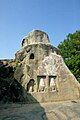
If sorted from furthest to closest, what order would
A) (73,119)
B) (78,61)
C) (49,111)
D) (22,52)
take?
(78,61)
(22,52)
(49,111)
(73,119)

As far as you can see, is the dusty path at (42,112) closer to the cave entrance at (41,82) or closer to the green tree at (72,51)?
the cave entrance at (41,82)

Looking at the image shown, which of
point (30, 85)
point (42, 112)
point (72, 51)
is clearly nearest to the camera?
point (42, 112)

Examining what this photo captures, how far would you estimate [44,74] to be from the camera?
14664 mm

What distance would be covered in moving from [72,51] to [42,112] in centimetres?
1754

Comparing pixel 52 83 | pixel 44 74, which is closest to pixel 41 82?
pixel 44 74

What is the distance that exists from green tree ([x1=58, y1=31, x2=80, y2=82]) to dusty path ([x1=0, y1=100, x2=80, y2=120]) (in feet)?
44.9

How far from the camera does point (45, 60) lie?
15234mm

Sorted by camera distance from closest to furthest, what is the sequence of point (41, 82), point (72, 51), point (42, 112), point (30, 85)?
point (42, 112), point (41, 82), point (30, 85), point (72, 51)

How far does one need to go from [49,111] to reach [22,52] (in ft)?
19.2

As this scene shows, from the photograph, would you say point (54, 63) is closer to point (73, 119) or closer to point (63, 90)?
point (63, 90)

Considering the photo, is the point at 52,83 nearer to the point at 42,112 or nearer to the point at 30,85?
the point at 30,85

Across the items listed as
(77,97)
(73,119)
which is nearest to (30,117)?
(73,119)

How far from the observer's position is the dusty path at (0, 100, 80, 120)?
10501mm

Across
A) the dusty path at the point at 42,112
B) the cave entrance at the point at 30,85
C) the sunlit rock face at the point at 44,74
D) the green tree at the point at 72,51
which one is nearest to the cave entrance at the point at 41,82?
the sunlit rock face at the point at 44,74
